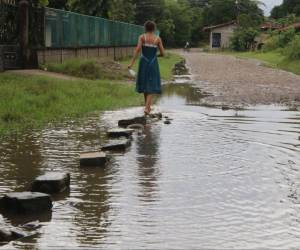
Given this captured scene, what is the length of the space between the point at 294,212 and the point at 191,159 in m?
2.55

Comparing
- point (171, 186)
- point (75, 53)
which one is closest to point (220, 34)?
point (75, 53)

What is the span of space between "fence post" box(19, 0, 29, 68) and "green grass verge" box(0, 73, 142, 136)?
3.33m

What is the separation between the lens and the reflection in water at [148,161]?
670cm

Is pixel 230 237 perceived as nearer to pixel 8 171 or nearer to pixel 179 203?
pixel 179 203

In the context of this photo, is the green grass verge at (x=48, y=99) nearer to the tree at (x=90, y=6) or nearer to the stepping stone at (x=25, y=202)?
the stepping stone at (x=25, y=202)

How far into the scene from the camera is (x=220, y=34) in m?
101

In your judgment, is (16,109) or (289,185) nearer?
(289,185)

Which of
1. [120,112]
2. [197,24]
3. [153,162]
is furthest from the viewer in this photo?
[197,24]

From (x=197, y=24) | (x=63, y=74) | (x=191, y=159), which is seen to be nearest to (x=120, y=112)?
(x=191, y=159)

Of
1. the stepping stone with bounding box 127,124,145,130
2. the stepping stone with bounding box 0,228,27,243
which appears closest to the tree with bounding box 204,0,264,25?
the stepping stone with bounding box 127,124,145,130

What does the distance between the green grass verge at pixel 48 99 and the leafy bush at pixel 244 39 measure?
2581 inches

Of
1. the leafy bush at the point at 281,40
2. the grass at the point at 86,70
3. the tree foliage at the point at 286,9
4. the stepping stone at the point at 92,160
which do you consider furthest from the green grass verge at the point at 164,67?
the tree foliage at the point at 286,9

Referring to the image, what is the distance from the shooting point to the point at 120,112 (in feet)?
44.0

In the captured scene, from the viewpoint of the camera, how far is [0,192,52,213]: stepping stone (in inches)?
226
